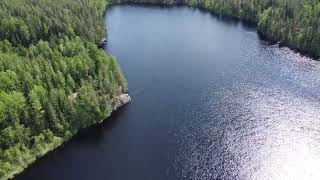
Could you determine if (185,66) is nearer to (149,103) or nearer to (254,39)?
(149,103)

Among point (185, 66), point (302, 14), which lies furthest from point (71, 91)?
point (302, 14)

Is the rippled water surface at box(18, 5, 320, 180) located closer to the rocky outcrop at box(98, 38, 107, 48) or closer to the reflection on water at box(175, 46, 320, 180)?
the reflection on water at box(175, 46, 320, 180)

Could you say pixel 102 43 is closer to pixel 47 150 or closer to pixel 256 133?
pixel 47 150

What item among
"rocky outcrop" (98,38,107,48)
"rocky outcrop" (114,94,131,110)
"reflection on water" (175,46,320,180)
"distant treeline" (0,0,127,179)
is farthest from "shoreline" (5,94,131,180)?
"rocky outcrop" (98,38,107,48)

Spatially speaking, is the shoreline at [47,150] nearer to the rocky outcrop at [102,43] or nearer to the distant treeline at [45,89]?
the distant treeline at [45,89]

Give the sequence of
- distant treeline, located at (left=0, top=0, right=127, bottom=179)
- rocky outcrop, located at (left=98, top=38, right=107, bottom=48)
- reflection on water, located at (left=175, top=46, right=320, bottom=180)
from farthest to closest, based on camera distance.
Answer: rocky outcrop, located at (left=98, top=38, right=107, bottom=48) < distant treeline, located at (left=0, top=0, right=127, bottom=179) < reflection on water, located at (left=175, top=46, right=320, bottom=180)

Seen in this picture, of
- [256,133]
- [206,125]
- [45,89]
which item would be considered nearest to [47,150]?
[45,89]
